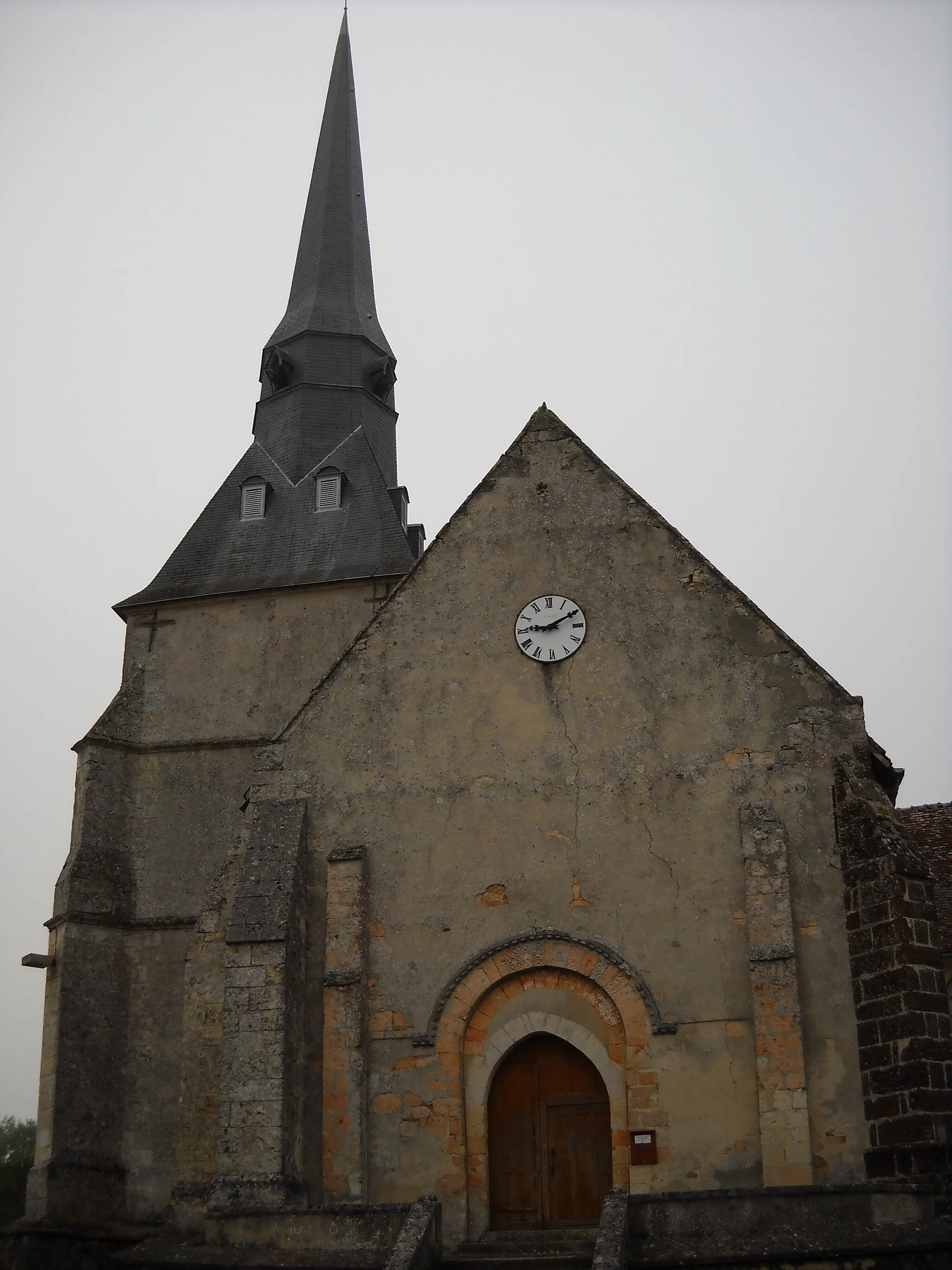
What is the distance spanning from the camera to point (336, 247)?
1234 inches

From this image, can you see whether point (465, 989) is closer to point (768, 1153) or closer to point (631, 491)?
point (768, 1153)

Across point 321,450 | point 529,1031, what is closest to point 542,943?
point 529,1031

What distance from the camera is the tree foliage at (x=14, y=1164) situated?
3008cm

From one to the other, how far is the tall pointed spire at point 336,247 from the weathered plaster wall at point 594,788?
13162mm

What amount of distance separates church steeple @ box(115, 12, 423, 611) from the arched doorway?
10533mm

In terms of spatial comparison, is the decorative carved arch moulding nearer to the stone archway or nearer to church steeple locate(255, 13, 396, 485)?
the stone archway

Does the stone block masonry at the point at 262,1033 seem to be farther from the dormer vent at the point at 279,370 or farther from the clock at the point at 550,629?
the dormer vent at the point at 279,370

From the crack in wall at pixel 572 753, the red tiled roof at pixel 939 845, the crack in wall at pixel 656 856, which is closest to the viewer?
the crack in wall at pixel 656 856

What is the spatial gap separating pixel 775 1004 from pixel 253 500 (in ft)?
51.2

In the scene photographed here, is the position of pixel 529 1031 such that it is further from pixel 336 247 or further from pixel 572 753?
pixel 336 247

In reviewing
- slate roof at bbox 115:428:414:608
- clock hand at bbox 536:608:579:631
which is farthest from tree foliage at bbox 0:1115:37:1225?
clock hand at bbox 536:608:579:631

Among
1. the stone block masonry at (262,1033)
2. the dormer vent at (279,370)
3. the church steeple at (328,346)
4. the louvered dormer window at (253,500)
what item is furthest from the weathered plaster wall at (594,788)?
the dormer vent at (279,370)

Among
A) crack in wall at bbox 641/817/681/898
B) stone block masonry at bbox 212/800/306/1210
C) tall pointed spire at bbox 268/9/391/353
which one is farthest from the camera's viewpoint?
tall pointed spire at bbox 268/9/391/353

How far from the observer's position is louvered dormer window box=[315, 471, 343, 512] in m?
26.6
